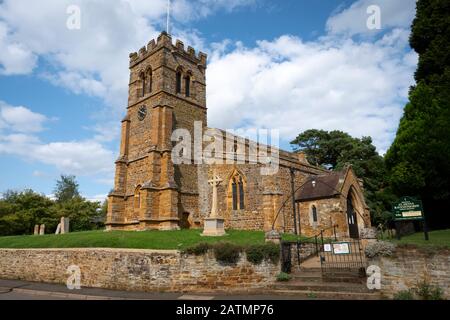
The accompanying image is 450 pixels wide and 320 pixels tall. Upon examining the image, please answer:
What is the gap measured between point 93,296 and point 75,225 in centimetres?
3297

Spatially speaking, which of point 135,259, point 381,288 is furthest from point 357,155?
point 135,259

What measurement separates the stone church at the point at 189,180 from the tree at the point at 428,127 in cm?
416

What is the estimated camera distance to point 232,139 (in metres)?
25.8

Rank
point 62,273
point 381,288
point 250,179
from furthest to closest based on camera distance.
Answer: point 250,179 → point 62,273 → point 381,288

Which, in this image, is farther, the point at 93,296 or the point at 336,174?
the point at 336,174

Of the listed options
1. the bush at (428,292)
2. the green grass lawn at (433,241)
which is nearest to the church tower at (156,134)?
Answer: the green grass lawn at (433,241)

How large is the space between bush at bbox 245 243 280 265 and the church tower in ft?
30.1

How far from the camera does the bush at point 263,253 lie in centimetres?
1165

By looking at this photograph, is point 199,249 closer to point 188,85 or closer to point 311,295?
point 311,295

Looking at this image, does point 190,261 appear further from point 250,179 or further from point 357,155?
point 357,155

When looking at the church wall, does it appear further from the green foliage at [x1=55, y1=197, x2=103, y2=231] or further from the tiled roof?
the green foliage at [x1=55, y1=197, x2=103, y2=231]

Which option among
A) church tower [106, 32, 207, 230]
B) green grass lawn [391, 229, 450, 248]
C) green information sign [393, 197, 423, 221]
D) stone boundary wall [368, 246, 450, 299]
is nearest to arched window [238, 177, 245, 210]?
church tower [106, 32, 207, 230]

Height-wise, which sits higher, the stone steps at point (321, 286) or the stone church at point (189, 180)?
the stone church at point (189, 180)

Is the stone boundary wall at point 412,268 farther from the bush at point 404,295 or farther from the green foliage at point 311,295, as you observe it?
the green foliage at point 311,295
